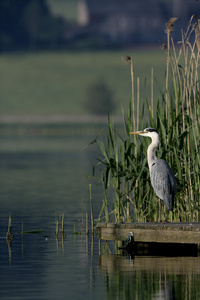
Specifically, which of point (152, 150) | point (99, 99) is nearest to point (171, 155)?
point (152, 150)

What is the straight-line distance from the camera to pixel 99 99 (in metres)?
109

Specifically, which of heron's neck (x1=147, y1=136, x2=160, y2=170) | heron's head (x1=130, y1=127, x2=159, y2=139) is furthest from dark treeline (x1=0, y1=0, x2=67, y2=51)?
heron's neck (x1=147, y1=136, x2=160, y2=170)

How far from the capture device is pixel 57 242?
15578 millimetres

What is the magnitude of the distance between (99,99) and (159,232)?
9592cm

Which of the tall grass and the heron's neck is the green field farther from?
the heron's neck

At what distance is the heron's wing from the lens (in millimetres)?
13852

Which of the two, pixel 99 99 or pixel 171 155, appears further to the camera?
pixel 99 99

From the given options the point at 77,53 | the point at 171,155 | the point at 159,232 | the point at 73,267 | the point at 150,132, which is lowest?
the point at 73,267

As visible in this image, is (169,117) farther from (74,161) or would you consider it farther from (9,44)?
(9,44)

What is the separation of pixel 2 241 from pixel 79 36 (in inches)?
5715

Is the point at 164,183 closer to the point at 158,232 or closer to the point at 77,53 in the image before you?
the point at 158,232

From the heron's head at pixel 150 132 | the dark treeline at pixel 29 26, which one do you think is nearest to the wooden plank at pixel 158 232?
the heron's head at pixel 150 132

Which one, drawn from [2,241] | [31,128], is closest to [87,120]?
[31,128]

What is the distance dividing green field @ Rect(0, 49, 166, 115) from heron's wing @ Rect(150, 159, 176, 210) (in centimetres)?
9132
